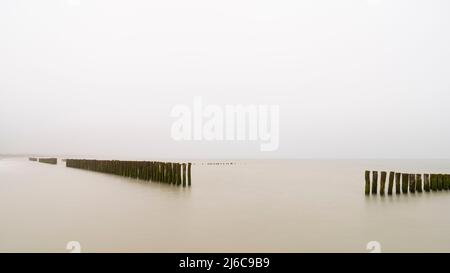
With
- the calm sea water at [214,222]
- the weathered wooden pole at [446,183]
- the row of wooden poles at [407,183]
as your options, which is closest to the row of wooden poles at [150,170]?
the calm sea water at [214,222]

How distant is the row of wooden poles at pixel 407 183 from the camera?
14.9m

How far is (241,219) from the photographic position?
402 inches

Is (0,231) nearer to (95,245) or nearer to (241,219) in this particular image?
(95,245)

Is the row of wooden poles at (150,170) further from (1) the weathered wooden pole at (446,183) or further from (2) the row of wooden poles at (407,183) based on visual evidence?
(1) the weathered wooden pole at (446,183)

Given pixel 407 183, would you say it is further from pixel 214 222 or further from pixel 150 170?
pixel 150 170

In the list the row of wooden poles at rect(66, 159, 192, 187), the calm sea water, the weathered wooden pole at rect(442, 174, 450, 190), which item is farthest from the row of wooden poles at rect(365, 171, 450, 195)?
the row of wooden poles at rect(66, 159, 192, 187)

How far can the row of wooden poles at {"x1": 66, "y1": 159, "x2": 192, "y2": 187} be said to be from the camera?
18094mm

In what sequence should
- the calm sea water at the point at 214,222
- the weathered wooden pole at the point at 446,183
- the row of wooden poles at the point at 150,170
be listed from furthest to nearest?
the row of wooden poles at the point at 150,170 → the weathered wooden pole at the point at 446,183 → the calm sea water at the point at 214,222

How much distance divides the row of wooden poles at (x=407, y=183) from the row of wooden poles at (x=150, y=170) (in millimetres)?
7517

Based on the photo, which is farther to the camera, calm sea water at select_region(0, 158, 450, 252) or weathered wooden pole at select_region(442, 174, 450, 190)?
weathered wooden pole at select_region(442, 174, 450, 190)

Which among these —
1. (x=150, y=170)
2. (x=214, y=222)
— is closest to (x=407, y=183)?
(x=214, y=222)

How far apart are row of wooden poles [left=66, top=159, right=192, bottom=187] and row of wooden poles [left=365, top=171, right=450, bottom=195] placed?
7.52m

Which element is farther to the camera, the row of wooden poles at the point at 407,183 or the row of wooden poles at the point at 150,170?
the row of wooden poles at the point at 150,170

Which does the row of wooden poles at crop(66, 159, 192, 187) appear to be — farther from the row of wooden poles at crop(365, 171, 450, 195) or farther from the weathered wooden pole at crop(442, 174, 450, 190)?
the weathered wooden pole at crop(442, 174, 450, 190)
